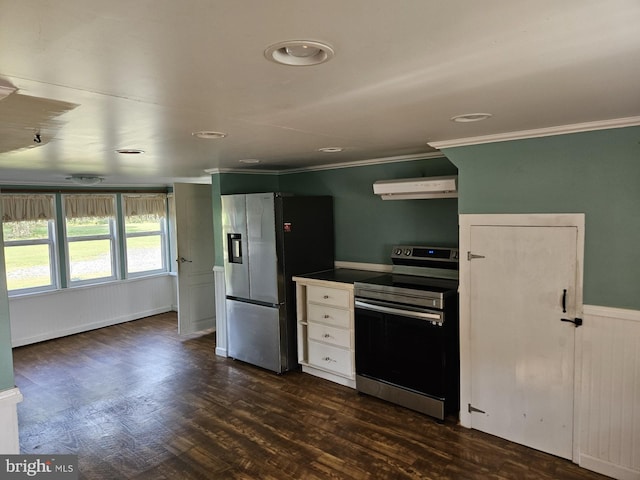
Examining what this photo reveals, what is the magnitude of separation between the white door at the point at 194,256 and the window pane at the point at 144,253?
5.86ft

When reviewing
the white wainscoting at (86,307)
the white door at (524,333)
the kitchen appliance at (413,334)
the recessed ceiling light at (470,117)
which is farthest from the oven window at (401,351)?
the white wainscoting at (86,307)

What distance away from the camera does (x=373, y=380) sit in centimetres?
366

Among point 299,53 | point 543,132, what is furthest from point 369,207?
point 299,53

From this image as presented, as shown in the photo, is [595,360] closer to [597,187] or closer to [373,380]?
[597,187]

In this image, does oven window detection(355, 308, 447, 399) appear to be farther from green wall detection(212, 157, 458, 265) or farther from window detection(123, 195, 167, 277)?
window detection(123, 195, 167, 277)

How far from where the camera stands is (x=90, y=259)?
20.6 ft

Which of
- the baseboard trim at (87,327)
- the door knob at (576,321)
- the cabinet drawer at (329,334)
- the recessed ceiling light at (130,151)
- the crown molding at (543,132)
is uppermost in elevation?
the recessed ceiling light at (130,151)

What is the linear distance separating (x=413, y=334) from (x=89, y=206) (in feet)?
16.8

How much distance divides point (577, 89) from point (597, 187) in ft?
3.52

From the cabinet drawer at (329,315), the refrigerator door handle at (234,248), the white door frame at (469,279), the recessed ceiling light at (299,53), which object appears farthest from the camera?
the refrigerator door handle at (234,248)

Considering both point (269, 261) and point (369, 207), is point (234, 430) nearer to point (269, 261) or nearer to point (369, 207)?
point (269, 261)

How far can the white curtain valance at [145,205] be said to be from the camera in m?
6.61

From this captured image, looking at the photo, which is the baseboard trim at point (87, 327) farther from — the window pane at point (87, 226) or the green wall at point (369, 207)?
the green wall at point (369, 207)

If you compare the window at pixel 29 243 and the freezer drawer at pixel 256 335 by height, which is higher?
the window at pixel 29 243
